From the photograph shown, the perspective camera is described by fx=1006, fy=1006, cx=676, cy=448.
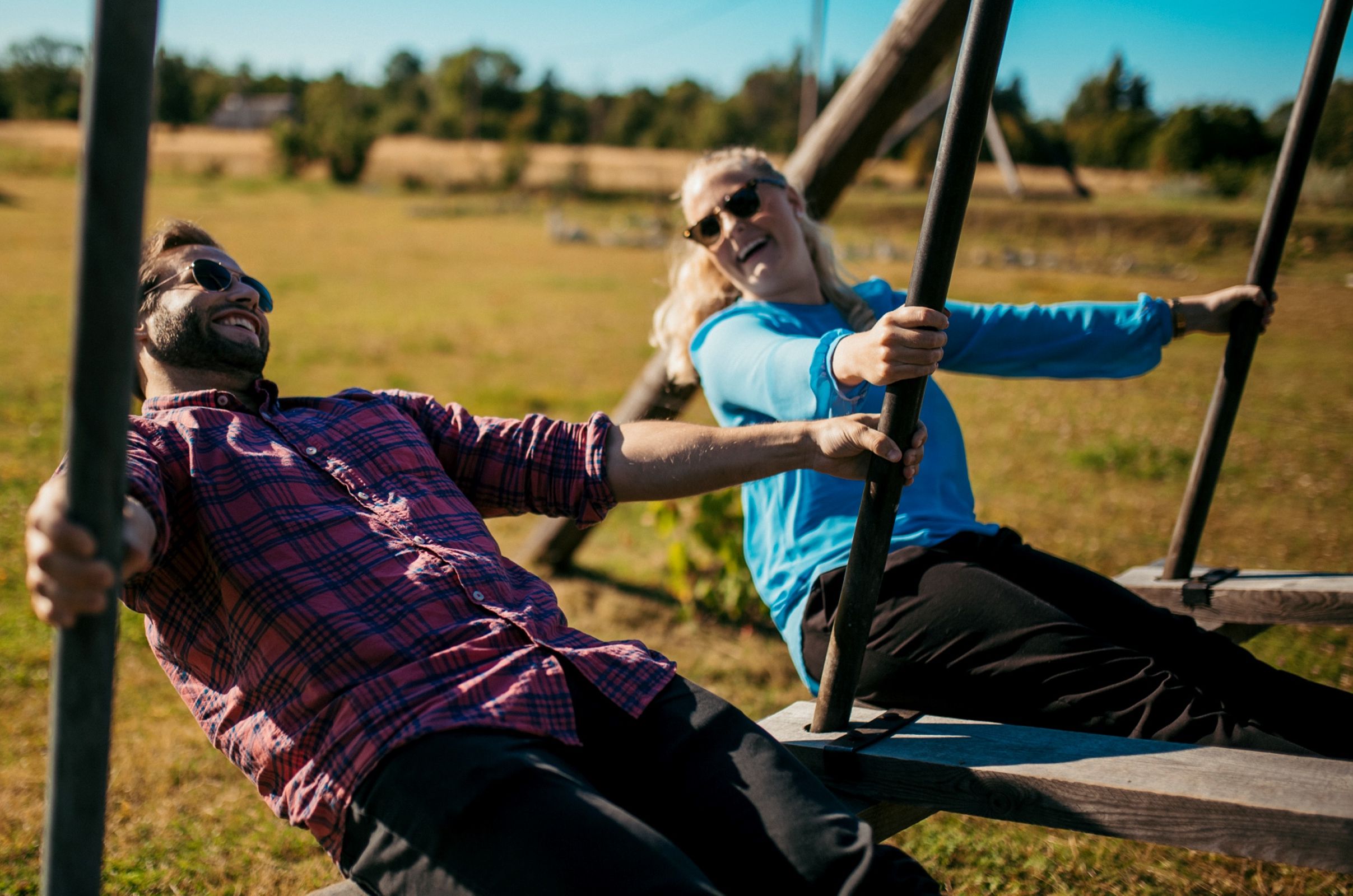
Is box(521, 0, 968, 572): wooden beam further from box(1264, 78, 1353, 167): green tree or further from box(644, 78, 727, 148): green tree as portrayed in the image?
box(644, 78, 727, 148): green tree

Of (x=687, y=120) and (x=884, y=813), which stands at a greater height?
(x=687, y=120)

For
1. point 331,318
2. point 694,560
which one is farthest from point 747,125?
point 694,560

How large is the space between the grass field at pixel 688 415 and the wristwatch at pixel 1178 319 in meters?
1.08

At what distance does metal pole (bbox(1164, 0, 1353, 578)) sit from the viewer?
2617mm

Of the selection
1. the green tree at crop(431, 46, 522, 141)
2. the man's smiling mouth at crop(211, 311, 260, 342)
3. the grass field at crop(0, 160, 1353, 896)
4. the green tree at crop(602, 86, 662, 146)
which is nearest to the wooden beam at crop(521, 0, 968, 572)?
the grass field at crop(0, 160, 1353, 896)

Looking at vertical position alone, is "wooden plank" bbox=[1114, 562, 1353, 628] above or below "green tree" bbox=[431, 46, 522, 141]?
below

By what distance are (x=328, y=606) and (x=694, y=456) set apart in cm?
79

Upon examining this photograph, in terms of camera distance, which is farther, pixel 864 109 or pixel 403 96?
pixel 403 96

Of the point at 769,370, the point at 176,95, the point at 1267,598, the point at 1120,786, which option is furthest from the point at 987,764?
the point at 176,95

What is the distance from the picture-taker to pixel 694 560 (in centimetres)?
515

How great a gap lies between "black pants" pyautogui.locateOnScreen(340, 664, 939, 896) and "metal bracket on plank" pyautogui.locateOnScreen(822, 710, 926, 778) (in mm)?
225

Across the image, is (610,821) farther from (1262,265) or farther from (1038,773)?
(1262,265)

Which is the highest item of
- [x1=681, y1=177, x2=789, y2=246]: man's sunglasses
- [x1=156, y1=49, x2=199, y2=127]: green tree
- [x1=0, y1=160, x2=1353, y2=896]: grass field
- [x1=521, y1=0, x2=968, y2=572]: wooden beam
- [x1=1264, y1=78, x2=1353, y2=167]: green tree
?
[x1=156, y1=49, x2=199, y2=127]: green tree

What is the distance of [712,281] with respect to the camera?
9.57ft
